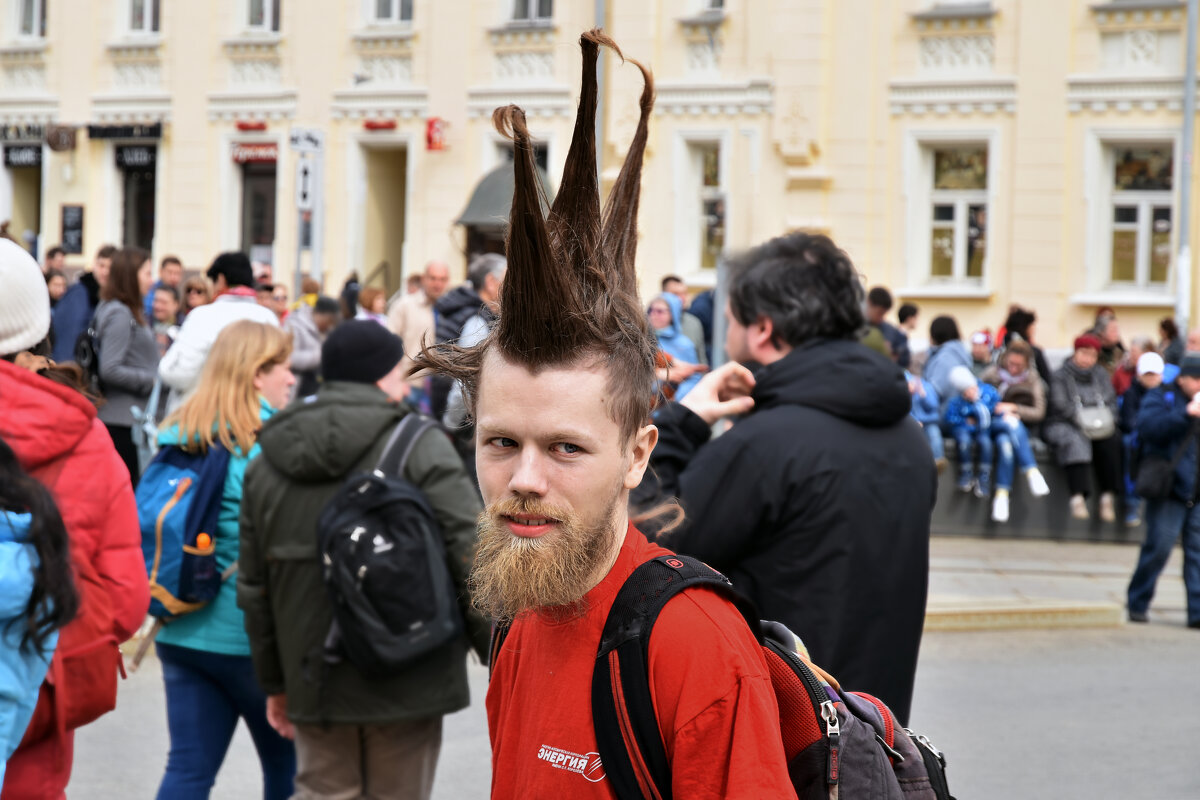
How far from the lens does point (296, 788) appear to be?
458 cm

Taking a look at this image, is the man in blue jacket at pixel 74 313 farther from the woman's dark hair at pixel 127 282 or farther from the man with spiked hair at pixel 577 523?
the man with spiked hair at pixel 577 523

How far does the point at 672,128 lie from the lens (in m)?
24.5

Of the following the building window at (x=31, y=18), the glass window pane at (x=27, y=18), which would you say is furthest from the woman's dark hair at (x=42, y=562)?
the glass window pane at (x=27, y=18)

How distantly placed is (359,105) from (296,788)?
23.0 metres

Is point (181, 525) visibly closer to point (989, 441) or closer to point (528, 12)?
point (989, 441)

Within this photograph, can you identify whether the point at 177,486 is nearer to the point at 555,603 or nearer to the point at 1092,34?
the point at 555,603

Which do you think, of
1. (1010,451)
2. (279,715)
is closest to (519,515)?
(279,715)

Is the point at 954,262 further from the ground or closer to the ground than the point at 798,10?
closer to the ground

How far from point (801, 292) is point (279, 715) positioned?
2186 mm

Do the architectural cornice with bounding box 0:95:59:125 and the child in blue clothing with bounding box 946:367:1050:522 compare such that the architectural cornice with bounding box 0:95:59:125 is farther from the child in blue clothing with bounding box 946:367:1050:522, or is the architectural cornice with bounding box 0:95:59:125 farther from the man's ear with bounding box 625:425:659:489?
the man's ear with bounding box 625:425:659:489

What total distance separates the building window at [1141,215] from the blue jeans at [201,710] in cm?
1993

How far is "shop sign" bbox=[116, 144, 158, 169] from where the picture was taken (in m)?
28.4

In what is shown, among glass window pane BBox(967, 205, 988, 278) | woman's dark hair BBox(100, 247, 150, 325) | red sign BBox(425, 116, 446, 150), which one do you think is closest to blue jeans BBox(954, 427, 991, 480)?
woman's dark hair BBox(100, 247, 150, 325)

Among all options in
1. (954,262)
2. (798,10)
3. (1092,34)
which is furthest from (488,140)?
(1092,34)
